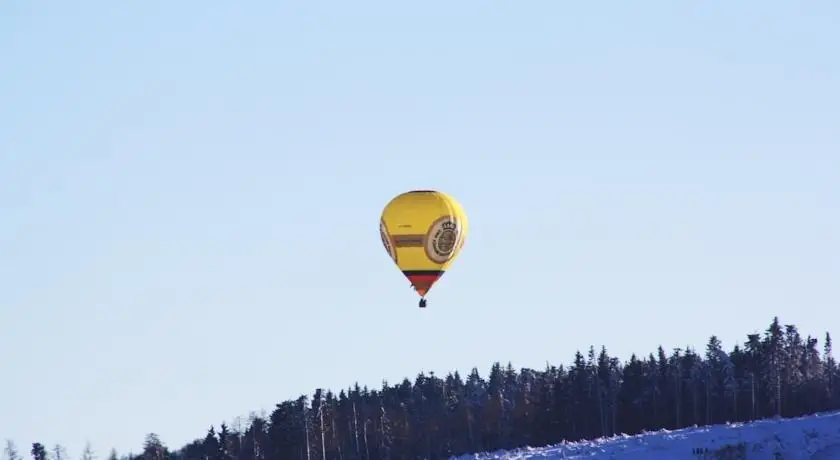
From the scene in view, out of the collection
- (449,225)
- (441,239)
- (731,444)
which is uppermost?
(449,225)

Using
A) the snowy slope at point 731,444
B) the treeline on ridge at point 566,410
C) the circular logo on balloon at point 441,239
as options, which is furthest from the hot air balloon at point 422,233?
the treeline on ridge at point 566,410

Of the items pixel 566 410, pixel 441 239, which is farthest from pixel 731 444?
pixel 566 410

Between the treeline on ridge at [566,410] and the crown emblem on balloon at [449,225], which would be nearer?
the crown emblem on balloon at [449,225]

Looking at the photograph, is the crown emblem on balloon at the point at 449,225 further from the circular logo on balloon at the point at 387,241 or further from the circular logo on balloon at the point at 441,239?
the circular logo on balloon at the point at 387,241

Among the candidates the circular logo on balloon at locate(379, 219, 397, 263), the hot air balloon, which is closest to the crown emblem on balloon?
the hot air balloon

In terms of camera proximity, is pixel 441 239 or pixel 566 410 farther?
pixel 566 410

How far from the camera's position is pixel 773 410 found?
12950 centimetres

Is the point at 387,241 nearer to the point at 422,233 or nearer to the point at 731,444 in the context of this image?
the point at 422,233

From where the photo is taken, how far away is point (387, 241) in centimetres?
7581

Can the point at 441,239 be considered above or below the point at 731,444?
above

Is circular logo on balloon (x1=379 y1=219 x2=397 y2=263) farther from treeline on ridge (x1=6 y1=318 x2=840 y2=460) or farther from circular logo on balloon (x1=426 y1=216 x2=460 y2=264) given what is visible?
treeline on ridge (x1=6 y1=318 x2=840 y2=460)

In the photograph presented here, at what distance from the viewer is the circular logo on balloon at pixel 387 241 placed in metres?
75.4

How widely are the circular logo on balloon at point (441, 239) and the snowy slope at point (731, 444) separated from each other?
18.4m

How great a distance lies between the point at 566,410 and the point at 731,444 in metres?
39.7
